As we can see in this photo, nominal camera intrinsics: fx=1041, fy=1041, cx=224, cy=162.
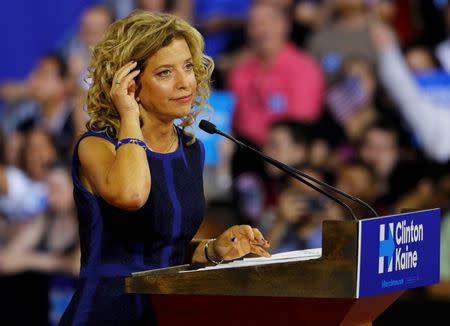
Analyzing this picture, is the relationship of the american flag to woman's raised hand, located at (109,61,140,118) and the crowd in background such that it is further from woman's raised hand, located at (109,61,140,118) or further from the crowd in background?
woman's raised hand, located at (109,61,140,118)

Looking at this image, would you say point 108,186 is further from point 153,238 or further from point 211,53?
point 211,53

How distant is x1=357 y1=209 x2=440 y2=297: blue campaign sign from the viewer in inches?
81.4

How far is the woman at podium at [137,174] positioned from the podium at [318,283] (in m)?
0.15

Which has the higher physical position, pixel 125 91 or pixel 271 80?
pixel 271 80

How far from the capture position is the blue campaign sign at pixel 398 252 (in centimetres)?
207

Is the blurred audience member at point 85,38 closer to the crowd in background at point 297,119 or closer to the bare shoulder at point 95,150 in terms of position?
the crowd in background at point 297,119

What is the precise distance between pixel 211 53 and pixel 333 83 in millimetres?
764

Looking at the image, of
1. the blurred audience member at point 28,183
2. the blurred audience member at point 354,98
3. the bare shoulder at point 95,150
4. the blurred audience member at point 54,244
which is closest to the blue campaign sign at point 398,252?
the bare shoulder at point 95,150

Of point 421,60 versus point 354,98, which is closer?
point 421,60

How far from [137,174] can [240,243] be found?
31cm

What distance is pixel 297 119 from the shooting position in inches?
241

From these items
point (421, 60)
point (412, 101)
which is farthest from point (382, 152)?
point (421, 60)

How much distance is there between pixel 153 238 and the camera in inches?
94.3

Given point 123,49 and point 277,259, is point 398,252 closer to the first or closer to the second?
point 277,259
